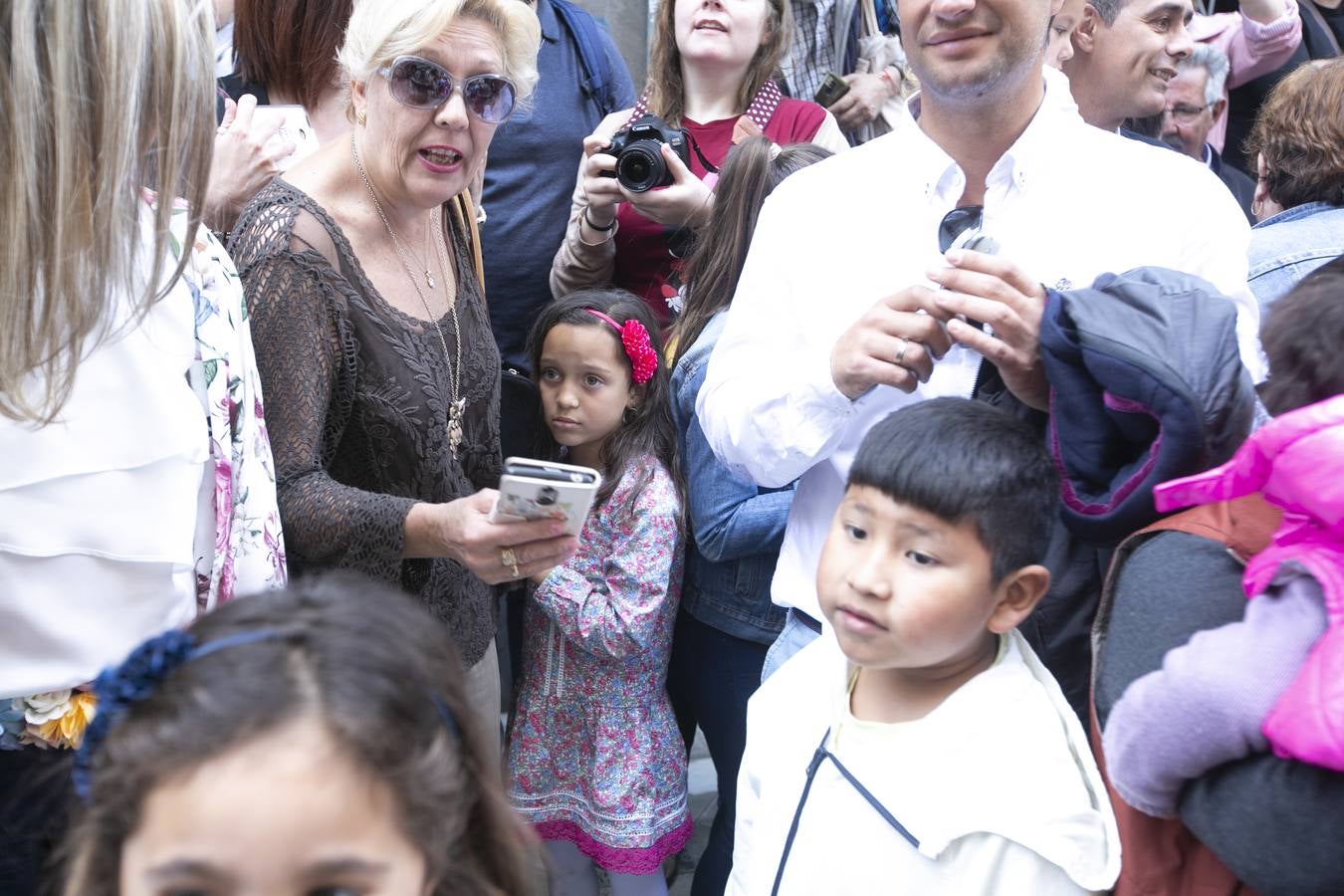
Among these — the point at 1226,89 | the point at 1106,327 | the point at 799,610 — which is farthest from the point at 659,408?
the point at 1226,89

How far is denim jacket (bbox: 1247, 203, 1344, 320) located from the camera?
2639 millimetres

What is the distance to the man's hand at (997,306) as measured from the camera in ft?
5.51

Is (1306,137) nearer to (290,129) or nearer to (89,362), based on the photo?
(290,129)

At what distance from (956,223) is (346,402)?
3.55ft

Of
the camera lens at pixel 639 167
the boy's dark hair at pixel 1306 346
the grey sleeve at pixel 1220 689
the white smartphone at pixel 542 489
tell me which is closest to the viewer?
the grey sleeve at pixel 1220 689

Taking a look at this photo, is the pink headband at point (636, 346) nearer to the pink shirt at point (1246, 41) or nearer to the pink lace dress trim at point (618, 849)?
the pink lace dress trim at point (618, 849)

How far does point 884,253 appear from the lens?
2076mm

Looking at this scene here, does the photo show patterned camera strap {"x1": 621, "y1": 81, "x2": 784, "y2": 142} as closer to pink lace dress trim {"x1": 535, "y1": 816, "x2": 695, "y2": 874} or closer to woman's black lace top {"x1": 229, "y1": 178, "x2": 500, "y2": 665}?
woman's black lace top {"x1": 229, "y1": 178, "x2": 500, "y2": 665}

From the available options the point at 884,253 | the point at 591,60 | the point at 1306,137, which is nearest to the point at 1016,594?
the point at 884,253

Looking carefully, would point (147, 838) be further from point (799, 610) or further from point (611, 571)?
point (611, 571)

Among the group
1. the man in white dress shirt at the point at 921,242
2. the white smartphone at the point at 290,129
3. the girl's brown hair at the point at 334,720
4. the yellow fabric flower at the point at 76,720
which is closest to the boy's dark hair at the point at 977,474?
the man in white dress shirt at the point at 921,242

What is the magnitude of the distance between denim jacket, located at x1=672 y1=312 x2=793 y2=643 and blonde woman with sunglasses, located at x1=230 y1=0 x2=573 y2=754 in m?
0.48

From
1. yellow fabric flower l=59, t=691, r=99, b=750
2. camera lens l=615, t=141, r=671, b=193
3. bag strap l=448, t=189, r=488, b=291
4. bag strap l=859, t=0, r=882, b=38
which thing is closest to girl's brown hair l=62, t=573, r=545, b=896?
yellow fabric flower l=59, t=691, r=99, b=750

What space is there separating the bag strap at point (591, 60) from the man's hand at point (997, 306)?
2.13 metres
